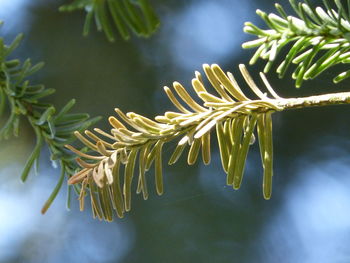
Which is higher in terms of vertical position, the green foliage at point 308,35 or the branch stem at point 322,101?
the green foliage at point 308,35

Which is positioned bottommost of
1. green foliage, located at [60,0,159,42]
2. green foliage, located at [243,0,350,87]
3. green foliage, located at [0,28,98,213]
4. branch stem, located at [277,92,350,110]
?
branch stem, located at [277,92,350,110]

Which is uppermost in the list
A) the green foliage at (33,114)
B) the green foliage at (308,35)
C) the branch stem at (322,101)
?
the green foliage at (33,114)

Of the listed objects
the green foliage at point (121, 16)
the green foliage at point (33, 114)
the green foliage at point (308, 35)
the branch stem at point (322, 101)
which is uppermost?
the green foliage at point (121, 16)

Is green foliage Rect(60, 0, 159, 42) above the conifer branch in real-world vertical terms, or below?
above

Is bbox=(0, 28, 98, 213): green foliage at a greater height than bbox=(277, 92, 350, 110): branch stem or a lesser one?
greater

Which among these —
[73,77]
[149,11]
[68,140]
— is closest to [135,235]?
[73,77]
